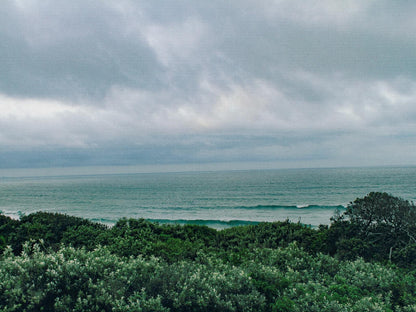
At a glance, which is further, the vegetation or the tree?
the tree

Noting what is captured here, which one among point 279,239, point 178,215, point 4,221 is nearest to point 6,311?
point 279,239

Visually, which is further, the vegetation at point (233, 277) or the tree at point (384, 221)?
the tree at point (384, 221)

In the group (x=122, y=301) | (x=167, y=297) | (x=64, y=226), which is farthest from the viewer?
(x=64, y=226)

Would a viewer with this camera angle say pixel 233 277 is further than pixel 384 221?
No

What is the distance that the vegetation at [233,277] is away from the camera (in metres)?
4.90

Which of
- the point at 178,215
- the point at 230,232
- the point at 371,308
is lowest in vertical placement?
the point at 178,215

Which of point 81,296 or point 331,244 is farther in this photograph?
point 331,244

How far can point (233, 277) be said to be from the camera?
6.03 metres

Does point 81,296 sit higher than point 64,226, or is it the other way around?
point 81,296

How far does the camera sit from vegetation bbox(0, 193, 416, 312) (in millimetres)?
4902

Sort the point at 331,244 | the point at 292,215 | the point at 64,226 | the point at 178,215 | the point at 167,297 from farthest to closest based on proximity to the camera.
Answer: the point at 178,215, the point at 292,215, the point at 64,226, the point at 331,244, the point at 167,297

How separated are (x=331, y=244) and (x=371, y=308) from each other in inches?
269

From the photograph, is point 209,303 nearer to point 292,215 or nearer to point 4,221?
point 4,221

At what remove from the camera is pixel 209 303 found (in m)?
5.23
